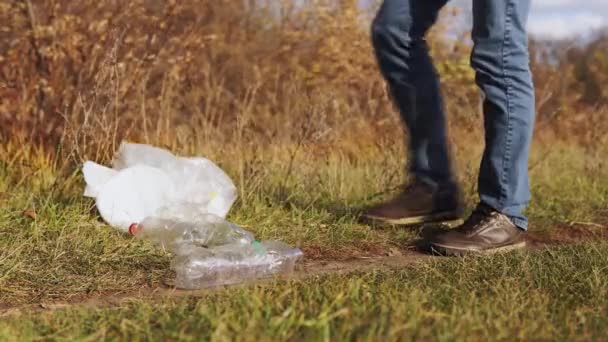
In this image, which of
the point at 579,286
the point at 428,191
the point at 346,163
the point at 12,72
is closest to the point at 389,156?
the point at 346,163

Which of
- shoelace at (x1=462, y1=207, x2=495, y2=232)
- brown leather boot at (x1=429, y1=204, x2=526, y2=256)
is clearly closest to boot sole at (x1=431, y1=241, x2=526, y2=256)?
brown leather boot at (x1=429, y1=204, x2=526, y2=256)

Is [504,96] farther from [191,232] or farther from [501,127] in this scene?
[191,232]

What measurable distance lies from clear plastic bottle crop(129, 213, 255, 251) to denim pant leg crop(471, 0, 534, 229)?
38.8 inches

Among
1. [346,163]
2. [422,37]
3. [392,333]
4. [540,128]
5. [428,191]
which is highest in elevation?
[422,37]

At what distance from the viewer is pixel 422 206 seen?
3.75 metres

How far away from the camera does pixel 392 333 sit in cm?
188

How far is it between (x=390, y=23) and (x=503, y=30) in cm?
58

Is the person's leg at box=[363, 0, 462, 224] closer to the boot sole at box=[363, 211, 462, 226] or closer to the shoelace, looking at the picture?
the boot sole at box=[363, 211, 462, 226]

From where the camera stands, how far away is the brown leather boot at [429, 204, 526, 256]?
3248 mm

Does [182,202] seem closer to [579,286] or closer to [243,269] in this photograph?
[243,269]

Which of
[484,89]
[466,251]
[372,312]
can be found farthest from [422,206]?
[372,312]

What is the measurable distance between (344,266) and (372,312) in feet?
3.54

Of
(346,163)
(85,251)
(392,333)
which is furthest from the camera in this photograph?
(346,163)

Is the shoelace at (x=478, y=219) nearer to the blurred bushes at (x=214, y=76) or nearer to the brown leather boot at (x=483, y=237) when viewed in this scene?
the brown leather boot at (x=483, y=237)
